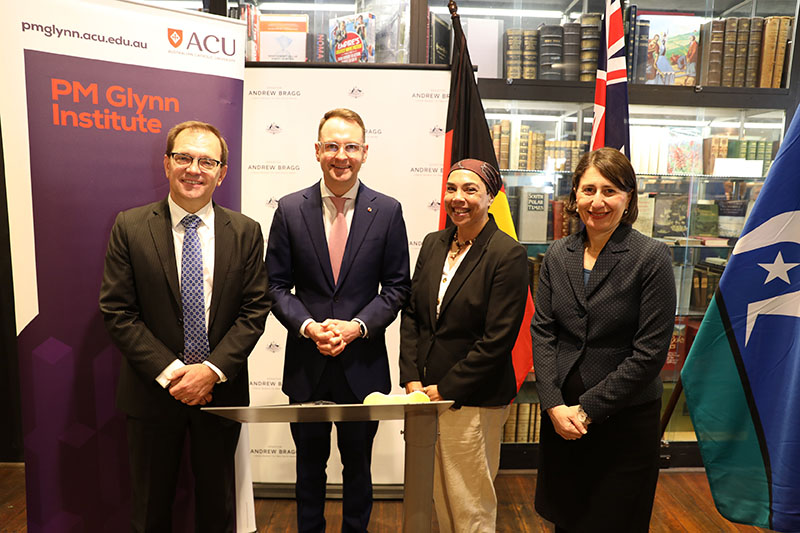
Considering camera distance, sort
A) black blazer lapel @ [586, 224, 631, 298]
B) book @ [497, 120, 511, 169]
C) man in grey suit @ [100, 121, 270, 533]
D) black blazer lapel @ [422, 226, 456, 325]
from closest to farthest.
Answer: black blazer lapel @ [586, 224, 631, 298], man in grey suit @ [100, 121, 270, 533], black blazer lapel @ [422, 226, 456, 325], book @ [497, 120, 511, 169]

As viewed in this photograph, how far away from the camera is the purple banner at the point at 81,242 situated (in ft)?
7.05

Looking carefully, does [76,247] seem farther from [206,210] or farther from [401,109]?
[401,109]

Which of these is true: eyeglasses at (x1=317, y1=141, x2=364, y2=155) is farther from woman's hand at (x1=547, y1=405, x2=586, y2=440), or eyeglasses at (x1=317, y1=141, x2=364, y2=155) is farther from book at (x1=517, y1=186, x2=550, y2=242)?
book at (x1=517, y1=186, x2=550, y2=242)

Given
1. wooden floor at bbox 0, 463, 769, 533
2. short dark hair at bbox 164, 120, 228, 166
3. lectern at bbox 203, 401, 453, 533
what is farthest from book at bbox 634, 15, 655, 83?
lectern at bbox 203, 401, 453, 533

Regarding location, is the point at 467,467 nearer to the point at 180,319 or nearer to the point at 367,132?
the point at 180,319

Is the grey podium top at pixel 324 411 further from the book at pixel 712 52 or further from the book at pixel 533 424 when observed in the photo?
the book at pixel 712 52

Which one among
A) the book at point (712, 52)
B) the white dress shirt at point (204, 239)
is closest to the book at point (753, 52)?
the book at point (712, 52)

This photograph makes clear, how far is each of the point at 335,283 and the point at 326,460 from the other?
73 centimetres

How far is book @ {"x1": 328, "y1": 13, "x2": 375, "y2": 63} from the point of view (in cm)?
316

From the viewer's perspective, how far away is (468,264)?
2.12 metres

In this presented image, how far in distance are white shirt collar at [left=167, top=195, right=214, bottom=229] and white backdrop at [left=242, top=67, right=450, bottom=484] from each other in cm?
Result: 98

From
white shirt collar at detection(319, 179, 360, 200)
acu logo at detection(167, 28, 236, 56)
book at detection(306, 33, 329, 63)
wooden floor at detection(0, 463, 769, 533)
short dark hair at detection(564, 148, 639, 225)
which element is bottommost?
wooden floor at detection(0, 463, 769, 533)

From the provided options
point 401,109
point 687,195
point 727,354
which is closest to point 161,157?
point 401,109

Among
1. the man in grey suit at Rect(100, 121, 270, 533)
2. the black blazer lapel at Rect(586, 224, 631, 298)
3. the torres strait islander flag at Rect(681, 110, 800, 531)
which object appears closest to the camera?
the torres strait islander flag at Rect(681, 110, 800, 531)
